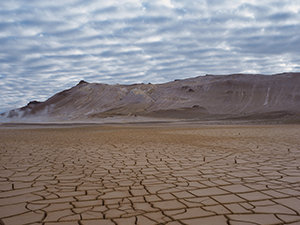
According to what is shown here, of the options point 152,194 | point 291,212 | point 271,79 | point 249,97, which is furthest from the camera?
point 271,79

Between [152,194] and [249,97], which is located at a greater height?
[249,97]

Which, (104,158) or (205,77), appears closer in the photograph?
(104,158)

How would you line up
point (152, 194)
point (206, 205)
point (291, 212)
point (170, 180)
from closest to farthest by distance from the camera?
1. point (291, 212)
2. point (206, 205)
3. point (152, 194)
4. point (170, 180)

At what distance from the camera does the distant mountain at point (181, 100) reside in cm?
3850

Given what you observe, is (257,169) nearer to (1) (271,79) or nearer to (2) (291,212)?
(2) (291,212)

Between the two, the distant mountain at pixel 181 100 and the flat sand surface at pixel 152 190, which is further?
the distant mountain at pixel 181 100

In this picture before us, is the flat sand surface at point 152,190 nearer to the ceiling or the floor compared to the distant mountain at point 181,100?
nearer to the floor

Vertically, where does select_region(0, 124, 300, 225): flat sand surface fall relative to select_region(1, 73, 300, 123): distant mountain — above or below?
below

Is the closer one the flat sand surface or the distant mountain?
the flat sand surface

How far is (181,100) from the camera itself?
4572cm

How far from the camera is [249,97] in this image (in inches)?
1649

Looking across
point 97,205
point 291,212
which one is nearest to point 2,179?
point 97,205

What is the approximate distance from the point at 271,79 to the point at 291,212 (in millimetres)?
48674

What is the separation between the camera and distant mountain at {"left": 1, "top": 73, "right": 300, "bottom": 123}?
3850 cm
